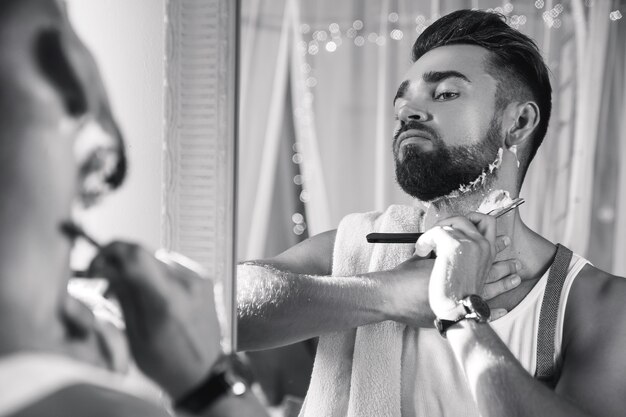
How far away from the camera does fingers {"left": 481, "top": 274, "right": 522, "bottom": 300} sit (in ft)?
3.76

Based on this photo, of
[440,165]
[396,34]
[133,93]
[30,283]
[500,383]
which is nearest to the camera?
[30,283]

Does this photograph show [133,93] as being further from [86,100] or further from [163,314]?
[163,314]

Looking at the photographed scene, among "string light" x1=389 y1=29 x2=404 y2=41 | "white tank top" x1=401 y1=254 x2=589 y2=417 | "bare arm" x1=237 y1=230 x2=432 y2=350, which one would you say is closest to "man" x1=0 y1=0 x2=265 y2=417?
"bare arm" x1=237 y1=230 x2=432 y2=350

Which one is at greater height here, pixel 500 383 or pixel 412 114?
pixel 412 114

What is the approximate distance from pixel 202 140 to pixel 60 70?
167 millimetres

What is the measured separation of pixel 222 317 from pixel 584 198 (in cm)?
184

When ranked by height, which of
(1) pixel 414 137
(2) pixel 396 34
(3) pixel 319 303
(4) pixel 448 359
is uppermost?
(2) pixel 396 34

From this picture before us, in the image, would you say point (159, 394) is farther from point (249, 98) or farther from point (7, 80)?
point (249, 98)

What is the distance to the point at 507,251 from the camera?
1.22 m

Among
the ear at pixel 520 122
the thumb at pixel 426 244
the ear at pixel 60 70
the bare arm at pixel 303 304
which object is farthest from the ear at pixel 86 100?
the ear at pixel 520 122

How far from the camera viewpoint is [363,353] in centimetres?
113

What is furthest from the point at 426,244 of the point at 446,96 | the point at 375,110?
the point at 375,110

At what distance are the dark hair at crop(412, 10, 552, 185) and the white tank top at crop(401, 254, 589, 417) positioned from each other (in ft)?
0.91

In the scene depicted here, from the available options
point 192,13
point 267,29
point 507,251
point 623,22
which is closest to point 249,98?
point 267,29
